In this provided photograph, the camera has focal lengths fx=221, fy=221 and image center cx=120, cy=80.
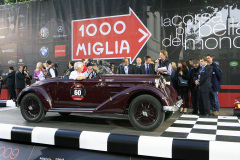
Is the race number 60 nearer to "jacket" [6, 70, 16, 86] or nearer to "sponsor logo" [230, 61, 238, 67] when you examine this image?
"jacket" [6, 70, 16, 86]

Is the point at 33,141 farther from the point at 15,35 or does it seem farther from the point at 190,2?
the point at 15,35

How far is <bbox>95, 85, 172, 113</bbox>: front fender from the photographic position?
3.28 metres

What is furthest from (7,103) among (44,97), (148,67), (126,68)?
(148,67)

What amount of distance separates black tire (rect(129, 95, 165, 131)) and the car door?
0.51 meters

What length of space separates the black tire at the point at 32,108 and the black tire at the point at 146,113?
5.06ft

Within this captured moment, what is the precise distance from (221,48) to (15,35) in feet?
26.2

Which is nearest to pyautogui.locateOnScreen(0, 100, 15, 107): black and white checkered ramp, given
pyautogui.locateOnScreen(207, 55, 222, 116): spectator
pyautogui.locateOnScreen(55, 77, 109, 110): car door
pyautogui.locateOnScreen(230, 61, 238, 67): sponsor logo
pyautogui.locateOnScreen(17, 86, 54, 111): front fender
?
pyautogui.locateOnScreen(17, 86, 54, 111): front fender

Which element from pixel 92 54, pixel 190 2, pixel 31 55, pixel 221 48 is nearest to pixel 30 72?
pixel 31 55

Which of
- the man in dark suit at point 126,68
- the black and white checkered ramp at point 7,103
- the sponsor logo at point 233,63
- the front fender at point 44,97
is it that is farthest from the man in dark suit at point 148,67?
the black and white checkered ramp at point 7,103

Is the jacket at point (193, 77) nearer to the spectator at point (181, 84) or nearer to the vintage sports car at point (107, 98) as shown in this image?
the spectator at point (181, 84)

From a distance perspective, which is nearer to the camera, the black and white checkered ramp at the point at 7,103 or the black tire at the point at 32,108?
the black tire at the point at 32,108

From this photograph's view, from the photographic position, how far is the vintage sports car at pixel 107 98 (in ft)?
10.6

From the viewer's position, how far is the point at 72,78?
3744 millimetres

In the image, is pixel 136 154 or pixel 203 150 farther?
pixel 136 154
